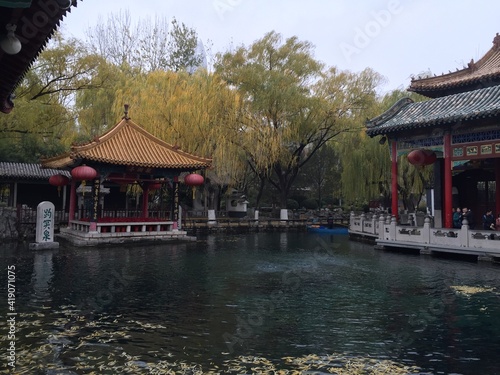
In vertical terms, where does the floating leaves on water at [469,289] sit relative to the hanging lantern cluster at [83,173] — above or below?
below

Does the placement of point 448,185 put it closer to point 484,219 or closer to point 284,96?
point 484,219

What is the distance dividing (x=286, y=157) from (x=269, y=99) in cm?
387

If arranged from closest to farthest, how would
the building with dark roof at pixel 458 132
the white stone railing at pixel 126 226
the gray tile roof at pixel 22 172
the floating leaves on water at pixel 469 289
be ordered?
the floating leaves on water at pixel 469 289 < the building with dark roof at pixel 458 132 < the white stone railing at pixel 126 226 < the gray tile roof at pixel 22 172

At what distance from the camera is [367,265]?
12281 mm

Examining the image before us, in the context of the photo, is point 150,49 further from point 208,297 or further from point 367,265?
point 208,297

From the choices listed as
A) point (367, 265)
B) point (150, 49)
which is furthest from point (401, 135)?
point (150, 49)

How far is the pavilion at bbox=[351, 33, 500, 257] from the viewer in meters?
13.3

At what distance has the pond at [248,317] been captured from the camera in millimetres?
4859

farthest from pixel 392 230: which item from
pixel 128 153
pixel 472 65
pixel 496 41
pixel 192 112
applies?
pixel 192 112

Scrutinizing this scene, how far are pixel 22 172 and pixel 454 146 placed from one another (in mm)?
20502

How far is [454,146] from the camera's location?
14.4 metres

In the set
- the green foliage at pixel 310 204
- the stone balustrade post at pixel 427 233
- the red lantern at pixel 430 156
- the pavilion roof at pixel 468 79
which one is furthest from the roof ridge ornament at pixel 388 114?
the green foliage at pixel 310 204

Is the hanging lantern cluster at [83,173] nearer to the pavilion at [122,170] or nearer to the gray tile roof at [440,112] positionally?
the pavilion at [122,170]

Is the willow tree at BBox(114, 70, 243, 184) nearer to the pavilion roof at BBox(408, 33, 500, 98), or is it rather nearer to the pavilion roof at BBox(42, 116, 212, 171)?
the pavilion roof at BBox(42, 116, 212, 171)
